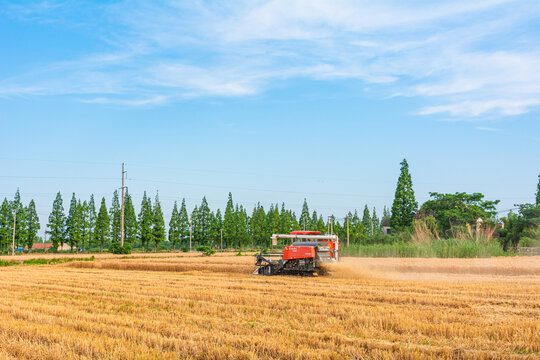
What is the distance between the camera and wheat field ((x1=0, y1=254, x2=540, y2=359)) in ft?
22.8

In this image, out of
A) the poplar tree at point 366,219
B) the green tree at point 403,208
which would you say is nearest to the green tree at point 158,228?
the green tree at point 403,208

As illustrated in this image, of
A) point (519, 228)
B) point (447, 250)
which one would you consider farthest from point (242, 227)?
point (447, 250)

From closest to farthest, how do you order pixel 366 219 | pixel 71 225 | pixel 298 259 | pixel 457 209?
pixel 298 259
pixel 457 209
pixel 71 225
pixel 366 219

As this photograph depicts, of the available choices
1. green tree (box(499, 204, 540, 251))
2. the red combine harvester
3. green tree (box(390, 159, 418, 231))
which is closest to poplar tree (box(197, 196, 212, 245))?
green tree (box(390, 159, 418, 231))

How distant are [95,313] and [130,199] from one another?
81484mm

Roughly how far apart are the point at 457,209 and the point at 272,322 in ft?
210

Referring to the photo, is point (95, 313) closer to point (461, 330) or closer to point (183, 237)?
point (461, 330)

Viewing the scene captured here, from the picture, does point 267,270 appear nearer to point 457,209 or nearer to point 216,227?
point 457,209

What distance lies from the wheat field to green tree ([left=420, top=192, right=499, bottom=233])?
53015mm

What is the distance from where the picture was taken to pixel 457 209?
67.2 meters

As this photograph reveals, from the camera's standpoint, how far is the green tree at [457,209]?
214ft

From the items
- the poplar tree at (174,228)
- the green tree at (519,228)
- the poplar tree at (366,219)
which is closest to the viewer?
the green tree at (519,228)

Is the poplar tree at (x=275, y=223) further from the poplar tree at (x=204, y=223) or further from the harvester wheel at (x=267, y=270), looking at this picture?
the harvester wheel at (x=267, y=270)

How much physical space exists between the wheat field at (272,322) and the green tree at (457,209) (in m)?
53.0
